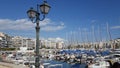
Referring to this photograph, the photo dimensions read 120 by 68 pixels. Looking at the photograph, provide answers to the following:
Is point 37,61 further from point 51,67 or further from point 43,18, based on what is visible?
point 51,67

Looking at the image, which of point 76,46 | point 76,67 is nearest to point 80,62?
point 76,67

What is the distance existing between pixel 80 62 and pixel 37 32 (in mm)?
56819

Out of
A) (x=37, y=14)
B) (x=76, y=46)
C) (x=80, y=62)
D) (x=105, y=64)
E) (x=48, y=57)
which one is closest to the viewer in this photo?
(x=37, y=14)

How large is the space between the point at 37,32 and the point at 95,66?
33.6 metres

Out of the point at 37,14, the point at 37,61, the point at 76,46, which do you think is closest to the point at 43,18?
the point at 37,14

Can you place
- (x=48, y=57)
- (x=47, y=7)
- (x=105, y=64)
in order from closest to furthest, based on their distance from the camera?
(x=47, y=7) < (x=105, y=64) < (x=48, y=57)

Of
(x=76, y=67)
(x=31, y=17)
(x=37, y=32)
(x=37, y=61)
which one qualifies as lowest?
(x=76, y=67)

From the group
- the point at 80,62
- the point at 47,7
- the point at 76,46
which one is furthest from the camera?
the point at 76,46

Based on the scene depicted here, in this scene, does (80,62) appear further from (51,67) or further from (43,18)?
(43,18)

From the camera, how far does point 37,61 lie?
A: 10.9m

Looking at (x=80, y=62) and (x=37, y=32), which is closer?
(x=37, y=32)

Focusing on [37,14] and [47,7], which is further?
[37,14]

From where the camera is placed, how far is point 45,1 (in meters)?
10.7

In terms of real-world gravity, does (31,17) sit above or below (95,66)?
above
